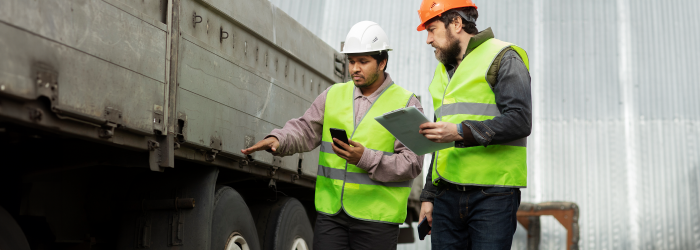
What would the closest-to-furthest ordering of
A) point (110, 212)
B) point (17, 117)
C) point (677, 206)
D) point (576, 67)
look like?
point (17, 117) < point (110, 212) < point (677, 206) < point (576, 67)

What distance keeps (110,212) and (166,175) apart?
431mm

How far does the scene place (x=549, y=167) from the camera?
13914 mm

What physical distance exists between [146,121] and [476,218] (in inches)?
71.1

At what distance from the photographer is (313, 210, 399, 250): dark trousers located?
391cm

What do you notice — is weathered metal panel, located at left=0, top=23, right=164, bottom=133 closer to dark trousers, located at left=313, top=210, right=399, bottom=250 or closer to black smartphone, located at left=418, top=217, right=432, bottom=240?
dark trousers, located at left=313, top=210, right=399, bottom=250

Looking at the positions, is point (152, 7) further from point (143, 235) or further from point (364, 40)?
point (143, 235)

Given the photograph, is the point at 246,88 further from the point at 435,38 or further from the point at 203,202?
the point at 435,38

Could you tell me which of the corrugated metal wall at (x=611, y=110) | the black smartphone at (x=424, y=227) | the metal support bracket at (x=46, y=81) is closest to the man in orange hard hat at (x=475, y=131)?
the black smartphone at (x=424, y=227)

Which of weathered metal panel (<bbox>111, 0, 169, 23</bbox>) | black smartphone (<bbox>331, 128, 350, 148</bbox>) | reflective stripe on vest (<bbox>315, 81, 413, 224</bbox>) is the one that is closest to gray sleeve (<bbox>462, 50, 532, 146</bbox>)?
black smartphone (<bbox>331, 128, 350, 148</bbox>)

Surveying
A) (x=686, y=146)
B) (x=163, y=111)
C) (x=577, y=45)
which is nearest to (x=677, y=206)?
(x=686, y=146)

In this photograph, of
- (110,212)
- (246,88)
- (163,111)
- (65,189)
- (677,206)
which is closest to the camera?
(163,111)

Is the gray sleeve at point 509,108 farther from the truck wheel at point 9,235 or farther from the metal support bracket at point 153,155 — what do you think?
the truck wheel at point 9,235

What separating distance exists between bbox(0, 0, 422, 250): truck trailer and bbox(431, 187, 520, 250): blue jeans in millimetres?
1601

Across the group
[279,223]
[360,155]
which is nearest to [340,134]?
[360,155]
